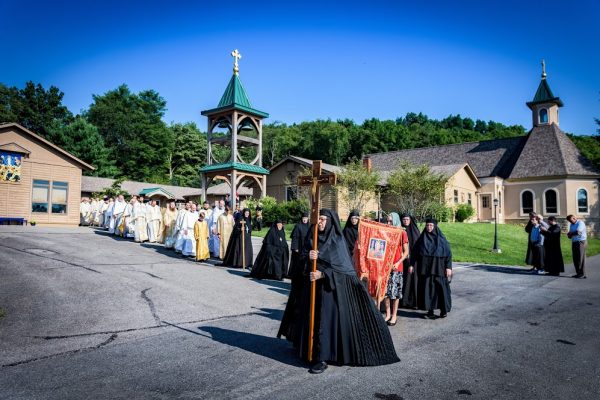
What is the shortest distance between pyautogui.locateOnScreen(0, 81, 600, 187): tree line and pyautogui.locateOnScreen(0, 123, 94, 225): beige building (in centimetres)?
2521

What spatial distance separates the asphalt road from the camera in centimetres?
425

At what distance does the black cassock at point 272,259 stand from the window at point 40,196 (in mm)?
20192

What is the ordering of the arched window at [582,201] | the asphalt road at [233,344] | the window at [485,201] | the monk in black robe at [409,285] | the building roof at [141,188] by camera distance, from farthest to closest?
the window at [485,201]
the building roof at [141,188]
the arched window at [582,201]
the monk in black robe at [409,285]
the asphalt road at [233,344]

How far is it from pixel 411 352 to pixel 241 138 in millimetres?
22634

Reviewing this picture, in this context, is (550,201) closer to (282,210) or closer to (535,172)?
(535,172)

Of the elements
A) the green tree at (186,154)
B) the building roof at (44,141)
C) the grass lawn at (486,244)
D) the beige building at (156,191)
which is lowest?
the grass lawn at (486,244)

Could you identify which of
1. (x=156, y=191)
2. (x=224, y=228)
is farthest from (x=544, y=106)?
(x=224, y=228)

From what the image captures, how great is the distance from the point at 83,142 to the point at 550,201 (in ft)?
166

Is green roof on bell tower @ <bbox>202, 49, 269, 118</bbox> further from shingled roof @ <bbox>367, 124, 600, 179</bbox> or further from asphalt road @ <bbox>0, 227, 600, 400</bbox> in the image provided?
shingled roof @ <bbox>367, 124, 600, 179</bbox>

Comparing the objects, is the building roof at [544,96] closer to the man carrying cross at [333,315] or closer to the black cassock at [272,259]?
the black cassock at [272,259]

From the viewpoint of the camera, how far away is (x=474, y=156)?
1786 inches

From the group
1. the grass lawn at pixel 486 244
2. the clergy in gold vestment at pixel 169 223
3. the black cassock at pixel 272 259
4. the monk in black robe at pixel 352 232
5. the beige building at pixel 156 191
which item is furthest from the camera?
the beige building at pixel 156 191

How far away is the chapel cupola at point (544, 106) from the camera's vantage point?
43.1 metres

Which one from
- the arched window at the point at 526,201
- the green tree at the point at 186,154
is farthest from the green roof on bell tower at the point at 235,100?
the green tree at the point at 186,154
